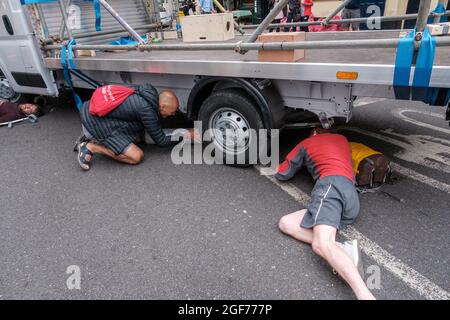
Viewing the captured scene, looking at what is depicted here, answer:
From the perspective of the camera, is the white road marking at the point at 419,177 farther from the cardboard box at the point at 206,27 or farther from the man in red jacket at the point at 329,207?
the cardboard box at the point at 206,27

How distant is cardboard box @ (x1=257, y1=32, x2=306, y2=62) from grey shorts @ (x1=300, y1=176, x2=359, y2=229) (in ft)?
3.27

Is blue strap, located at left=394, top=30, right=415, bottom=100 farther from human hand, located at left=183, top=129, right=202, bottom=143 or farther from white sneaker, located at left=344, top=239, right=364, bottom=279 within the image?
human hand, located at left=183, top=129, right=202, bottom=143

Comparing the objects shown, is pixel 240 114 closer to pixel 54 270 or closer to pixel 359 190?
pixel 359 190

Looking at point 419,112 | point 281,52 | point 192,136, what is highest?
point 281,52

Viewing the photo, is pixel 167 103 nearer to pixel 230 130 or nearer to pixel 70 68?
pixel 230 130

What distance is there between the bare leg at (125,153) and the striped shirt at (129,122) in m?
0.06

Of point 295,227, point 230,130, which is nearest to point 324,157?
point 295,227

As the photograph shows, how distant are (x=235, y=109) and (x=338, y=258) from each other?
1.67m

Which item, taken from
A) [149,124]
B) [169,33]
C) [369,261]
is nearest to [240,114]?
[149,124]

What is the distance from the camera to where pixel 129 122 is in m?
3.67

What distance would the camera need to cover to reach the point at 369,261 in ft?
7.25

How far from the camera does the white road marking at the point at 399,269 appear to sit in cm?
196
